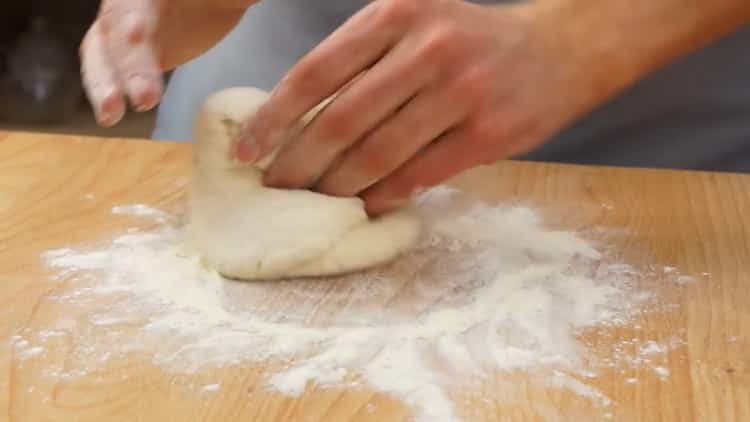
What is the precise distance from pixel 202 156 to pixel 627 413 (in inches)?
16.6

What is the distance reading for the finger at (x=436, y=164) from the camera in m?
0.79

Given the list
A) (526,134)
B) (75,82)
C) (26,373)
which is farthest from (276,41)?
(75,82)

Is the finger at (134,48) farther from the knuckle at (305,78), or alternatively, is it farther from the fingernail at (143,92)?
the knuckle at (305,78)

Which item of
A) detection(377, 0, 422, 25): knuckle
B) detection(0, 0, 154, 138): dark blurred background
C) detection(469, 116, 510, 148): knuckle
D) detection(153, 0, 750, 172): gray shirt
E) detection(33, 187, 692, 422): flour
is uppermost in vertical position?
detection(377, 0, 422, 25): knuckle

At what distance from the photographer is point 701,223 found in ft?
2.85

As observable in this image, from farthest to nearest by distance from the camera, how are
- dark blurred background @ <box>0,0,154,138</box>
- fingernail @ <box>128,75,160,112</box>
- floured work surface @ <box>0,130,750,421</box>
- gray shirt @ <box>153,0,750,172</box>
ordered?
dark blurred background @ <box>0,0,154,138</box>, gray shirt @ <box>153,0,750,172</box>, fingernail @ <box>128,75,160,112</box>, floured work surface @ <box>0,130,750,421</box>

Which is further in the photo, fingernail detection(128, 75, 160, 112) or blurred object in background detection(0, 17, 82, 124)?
blurred object in background detection(0, 17, 82, 124)

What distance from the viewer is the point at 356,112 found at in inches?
30.2

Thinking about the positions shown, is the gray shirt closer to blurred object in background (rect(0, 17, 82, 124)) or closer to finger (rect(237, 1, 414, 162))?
finger (rect(237, 1, 414, 162))

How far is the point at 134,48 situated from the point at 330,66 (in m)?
0.17

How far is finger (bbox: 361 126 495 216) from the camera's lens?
786 mm

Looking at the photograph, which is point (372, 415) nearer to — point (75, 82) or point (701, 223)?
point (701, 223)

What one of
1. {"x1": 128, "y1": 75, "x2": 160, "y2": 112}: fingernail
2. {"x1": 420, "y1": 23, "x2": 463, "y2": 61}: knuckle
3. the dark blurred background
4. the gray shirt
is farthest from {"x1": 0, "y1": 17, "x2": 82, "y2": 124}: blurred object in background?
{"x1": 420, "y1": 23, "x2": 463, "y2": 61}: knuckle

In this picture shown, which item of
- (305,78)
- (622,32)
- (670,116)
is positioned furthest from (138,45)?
(670,116)
